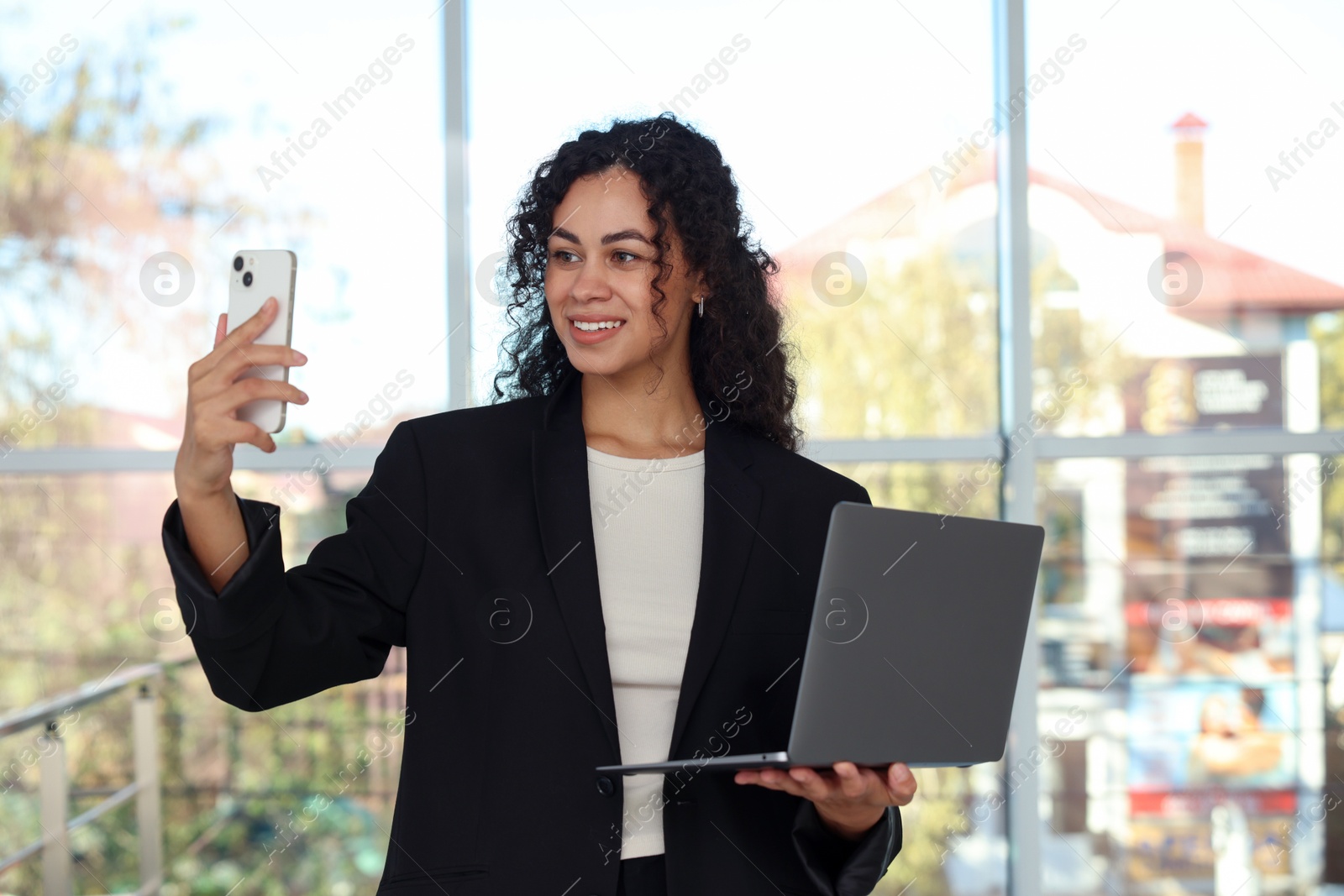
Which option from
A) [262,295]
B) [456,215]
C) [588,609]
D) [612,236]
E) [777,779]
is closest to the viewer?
[262,295]

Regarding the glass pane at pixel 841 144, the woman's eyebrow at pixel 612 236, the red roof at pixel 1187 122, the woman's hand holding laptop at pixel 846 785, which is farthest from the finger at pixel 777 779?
the red roof at pixel 1187 122

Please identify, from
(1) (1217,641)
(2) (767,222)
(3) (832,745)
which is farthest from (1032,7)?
(3) (832,745)

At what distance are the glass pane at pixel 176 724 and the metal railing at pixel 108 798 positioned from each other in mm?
31

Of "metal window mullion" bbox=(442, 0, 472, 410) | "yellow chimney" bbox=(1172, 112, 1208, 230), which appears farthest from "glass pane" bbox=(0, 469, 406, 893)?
"yellow chimney" bbox=(1172, 112, 1208, 230)

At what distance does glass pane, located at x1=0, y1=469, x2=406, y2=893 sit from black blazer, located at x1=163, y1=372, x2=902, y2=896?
1.42 m

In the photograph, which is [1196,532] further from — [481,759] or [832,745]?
[481,759]

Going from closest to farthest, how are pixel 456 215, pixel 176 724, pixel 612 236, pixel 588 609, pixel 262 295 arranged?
pixel 262 295 → pixel 588 609 → pixel 612 236 → pixel 456 215 → pixel 176 724

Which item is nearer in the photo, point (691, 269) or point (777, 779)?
point (777, 779)

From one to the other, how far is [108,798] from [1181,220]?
3.09 m

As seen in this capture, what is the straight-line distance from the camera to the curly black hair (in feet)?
5.08

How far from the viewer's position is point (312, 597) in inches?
47.9

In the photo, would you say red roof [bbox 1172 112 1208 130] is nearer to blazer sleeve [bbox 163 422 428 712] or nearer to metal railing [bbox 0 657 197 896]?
blazer sleeve [bbox 163 422 428 712]

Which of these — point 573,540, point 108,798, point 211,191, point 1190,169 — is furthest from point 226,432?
point 1190,169

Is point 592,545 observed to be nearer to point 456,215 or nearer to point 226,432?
point 226,432
